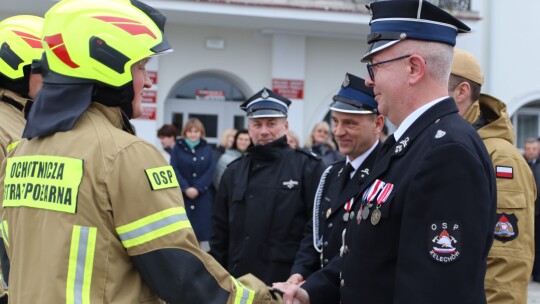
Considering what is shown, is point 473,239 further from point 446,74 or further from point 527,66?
point 527,66

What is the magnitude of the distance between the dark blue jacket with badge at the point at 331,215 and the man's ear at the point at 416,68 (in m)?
1.08

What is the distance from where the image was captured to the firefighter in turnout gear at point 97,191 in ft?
7.38

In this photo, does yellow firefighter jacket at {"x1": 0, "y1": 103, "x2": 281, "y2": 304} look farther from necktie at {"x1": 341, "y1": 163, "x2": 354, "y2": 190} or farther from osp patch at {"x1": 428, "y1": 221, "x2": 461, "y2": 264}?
necktie at {"x1": 341, "y1": 163, "x2": 354, "y2": 190}

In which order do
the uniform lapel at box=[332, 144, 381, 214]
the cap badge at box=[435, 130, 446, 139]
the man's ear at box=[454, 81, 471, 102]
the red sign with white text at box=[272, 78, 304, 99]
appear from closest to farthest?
the cap badge at box=[435, 130, 446, 139] → the man's ear at box=[454, 81, 471, 102] → the uniform lapel at box=[332, 144, 381, 214] → the red sign with white text at box=[272, 78, 304, 99]

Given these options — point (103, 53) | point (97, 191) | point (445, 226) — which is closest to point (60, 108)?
point (103, 53)

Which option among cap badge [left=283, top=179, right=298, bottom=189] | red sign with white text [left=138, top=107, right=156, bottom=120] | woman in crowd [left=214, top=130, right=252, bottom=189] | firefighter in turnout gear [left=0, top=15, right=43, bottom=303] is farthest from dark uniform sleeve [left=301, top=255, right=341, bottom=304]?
red sign with white text [left=138, top=107, right=156, bottom=120]

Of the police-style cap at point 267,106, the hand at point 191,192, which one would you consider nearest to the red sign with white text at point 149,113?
the hand at point 191,192

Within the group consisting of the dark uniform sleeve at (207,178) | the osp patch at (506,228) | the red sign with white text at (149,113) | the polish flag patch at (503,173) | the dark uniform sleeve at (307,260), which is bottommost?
the dark uniform sleeve at (207,178)

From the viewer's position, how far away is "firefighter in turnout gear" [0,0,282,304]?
2250mm

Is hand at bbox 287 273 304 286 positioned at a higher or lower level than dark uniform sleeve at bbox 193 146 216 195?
higher

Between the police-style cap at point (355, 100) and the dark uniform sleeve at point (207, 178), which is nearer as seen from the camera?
the police-style cap at point (355, 100)

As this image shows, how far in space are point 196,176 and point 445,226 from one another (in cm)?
728

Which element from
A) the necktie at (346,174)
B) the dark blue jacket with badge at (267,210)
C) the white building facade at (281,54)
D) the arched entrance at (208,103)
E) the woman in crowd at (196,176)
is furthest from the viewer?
the arched entrance at (208,103)

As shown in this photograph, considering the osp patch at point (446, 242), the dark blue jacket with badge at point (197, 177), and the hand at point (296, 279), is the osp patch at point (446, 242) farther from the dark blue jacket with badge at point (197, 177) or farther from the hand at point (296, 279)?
the dark blue jacket with badge at point (197, 177)
